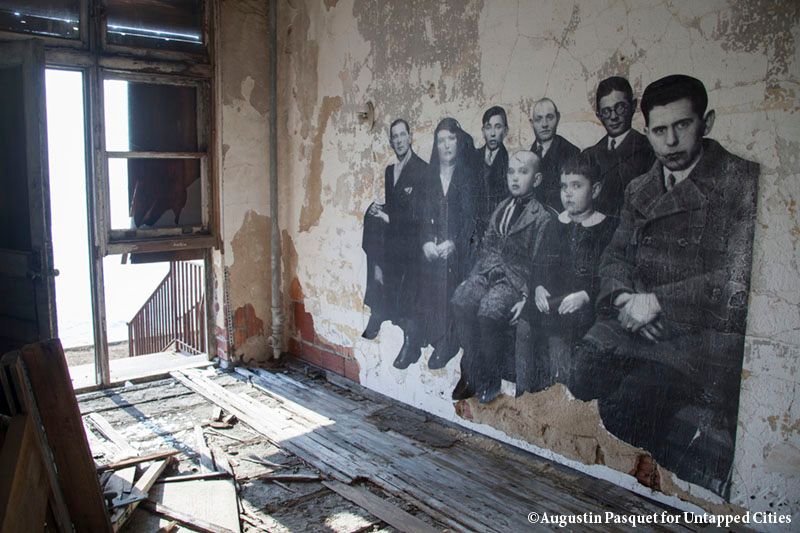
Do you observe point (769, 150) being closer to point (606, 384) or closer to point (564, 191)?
point (564, 191)

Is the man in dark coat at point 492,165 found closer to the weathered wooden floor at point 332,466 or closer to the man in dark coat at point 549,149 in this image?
the man in dark coat at point 549,149

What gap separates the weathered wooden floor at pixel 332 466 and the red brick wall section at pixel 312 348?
0.73ft

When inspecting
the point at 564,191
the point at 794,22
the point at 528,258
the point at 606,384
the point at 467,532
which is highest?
the point at 794,22

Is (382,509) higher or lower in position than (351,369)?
lower

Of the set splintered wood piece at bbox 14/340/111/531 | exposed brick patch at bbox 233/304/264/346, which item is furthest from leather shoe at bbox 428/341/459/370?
splintered wood piece at bbox 14/340/111/531

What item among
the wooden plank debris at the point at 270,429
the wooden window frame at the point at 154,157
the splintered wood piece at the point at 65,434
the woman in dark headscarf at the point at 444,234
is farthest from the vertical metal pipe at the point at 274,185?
the splintered wood piece at the point at 65,434

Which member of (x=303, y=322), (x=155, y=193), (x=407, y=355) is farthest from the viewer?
(x=303, y=322)

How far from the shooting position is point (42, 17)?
458 cm

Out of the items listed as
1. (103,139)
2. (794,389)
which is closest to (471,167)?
(794,389)

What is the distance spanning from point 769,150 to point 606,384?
1.35m

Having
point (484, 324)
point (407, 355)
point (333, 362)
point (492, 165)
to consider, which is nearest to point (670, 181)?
point (492, 165)

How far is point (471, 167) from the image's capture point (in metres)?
3.90

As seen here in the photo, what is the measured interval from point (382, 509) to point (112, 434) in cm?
196

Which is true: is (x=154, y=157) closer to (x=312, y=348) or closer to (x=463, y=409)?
(x=312, y=348)
